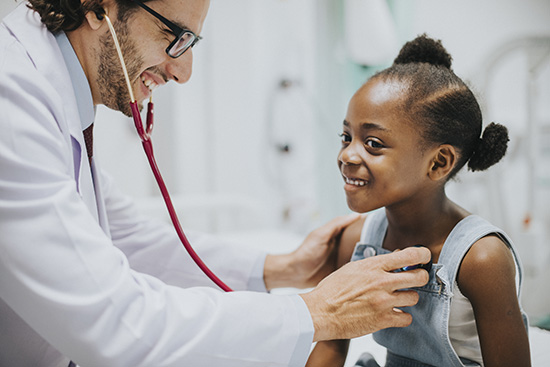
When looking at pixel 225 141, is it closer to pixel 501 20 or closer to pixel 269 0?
pixel 269 0

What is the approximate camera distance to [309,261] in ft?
4.30

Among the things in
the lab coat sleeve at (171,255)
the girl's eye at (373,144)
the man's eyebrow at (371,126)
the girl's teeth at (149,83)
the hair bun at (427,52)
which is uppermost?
the hair bun at (427,52)

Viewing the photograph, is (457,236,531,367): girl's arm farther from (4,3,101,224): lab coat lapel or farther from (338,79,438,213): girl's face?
(4,3,101,224): lab coat lapel

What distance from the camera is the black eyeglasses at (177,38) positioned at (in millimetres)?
1023

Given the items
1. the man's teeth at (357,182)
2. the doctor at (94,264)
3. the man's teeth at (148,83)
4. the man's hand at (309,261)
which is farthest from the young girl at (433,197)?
the man's teeth at (148,83)

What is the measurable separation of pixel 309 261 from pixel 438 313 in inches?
17.7

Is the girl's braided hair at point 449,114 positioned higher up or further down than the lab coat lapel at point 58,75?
higher up

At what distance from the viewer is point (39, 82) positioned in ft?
2.64

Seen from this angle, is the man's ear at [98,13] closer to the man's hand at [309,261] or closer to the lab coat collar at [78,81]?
the lab coat collar at [78,81]

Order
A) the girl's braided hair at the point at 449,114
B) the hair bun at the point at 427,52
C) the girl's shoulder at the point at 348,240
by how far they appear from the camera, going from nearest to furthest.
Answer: the girl's braided hair at the point at 449,114 → the hair bun at the point at 427,52 → the girl's shoulder at the point at 348,240

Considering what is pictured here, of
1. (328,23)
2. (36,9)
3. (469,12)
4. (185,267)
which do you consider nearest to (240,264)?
(185,267)

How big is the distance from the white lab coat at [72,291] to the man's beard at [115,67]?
0.55 ft

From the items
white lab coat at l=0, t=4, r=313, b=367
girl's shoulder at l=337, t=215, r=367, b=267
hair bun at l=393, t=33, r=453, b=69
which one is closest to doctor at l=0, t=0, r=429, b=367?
white lab coat at l=0, t=4, r=313, b=367

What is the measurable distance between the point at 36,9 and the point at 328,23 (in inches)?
65.8
